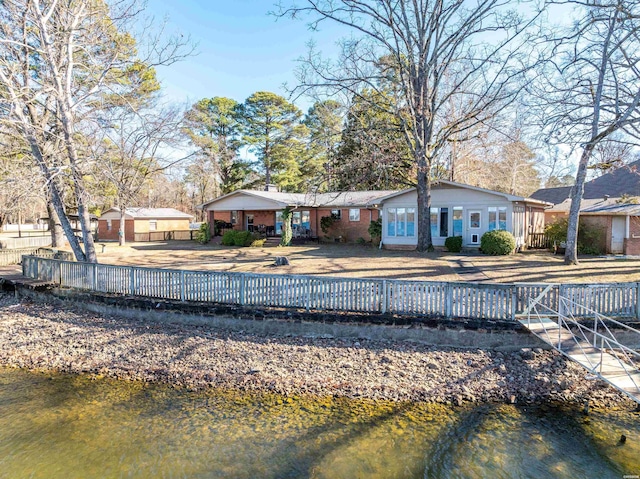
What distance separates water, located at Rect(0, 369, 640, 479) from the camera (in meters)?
5.15

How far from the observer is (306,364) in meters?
7.93

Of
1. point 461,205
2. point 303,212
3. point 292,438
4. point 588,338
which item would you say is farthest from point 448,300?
point 303,212

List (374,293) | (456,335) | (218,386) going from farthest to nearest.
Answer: (374,293)
(456,335)
(218,386)

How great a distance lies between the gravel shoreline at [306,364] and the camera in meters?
6.98

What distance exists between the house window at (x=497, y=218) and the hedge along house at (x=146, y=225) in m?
25.5

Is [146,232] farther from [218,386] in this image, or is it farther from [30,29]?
[218,386]

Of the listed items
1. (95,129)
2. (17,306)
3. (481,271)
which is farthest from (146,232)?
(481,271)

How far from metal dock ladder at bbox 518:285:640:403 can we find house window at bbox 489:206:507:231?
1202 cm

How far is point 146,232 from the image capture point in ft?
106

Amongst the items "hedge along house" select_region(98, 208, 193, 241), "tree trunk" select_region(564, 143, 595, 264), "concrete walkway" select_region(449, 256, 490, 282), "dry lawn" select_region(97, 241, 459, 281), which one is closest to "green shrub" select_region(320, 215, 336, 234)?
"dry lawn" select_region(97, 241, 459, 281)

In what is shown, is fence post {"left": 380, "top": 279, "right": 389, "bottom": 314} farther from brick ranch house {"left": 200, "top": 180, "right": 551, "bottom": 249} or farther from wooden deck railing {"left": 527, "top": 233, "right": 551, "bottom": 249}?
wooden deck railing {"left": 527, "top": 233, "right": 551, "bottom": 249}

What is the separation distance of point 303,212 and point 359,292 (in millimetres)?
17978

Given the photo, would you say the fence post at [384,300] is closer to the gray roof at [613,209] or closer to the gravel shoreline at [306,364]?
the gravel shoreline at [306,364]

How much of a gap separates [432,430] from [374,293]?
3551 mm
